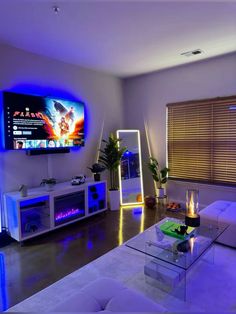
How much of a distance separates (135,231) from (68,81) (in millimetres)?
2510

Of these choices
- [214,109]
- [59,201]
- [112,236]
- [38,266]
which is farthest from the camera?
[214,109]

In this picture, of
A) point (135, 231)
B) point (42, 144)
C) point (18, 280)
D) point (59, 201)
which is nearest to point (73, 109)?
point (42, 144)

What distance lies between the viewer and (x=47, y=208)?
A: 2.95m

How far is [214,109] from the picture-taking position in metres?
3.49

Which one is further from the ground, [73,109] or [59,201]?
[73,109]

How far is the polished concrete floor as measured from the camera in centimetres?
194

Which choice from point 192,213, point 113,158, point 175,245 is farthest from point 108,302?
point 113,158

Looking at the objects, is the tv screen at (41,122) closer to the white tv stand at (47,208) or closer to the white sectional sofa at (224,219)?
the white tv stand at (47,208)

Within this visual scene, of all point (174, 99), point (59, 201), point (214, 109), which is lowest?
point (59, 201)

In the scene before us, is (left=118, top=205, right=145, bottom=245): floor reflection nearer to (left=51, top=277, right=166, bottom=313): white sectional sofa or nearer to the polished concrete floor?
the polished concrete floor

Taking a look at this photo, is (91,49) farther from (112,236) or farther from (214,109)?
(112,236)

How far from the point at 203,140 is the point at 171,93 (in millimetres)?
1034

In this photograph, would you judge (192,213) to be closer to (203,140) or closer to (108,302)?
(108,302)

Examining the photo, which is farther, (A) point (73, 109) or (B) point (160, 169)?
(B) point (160, 169)
